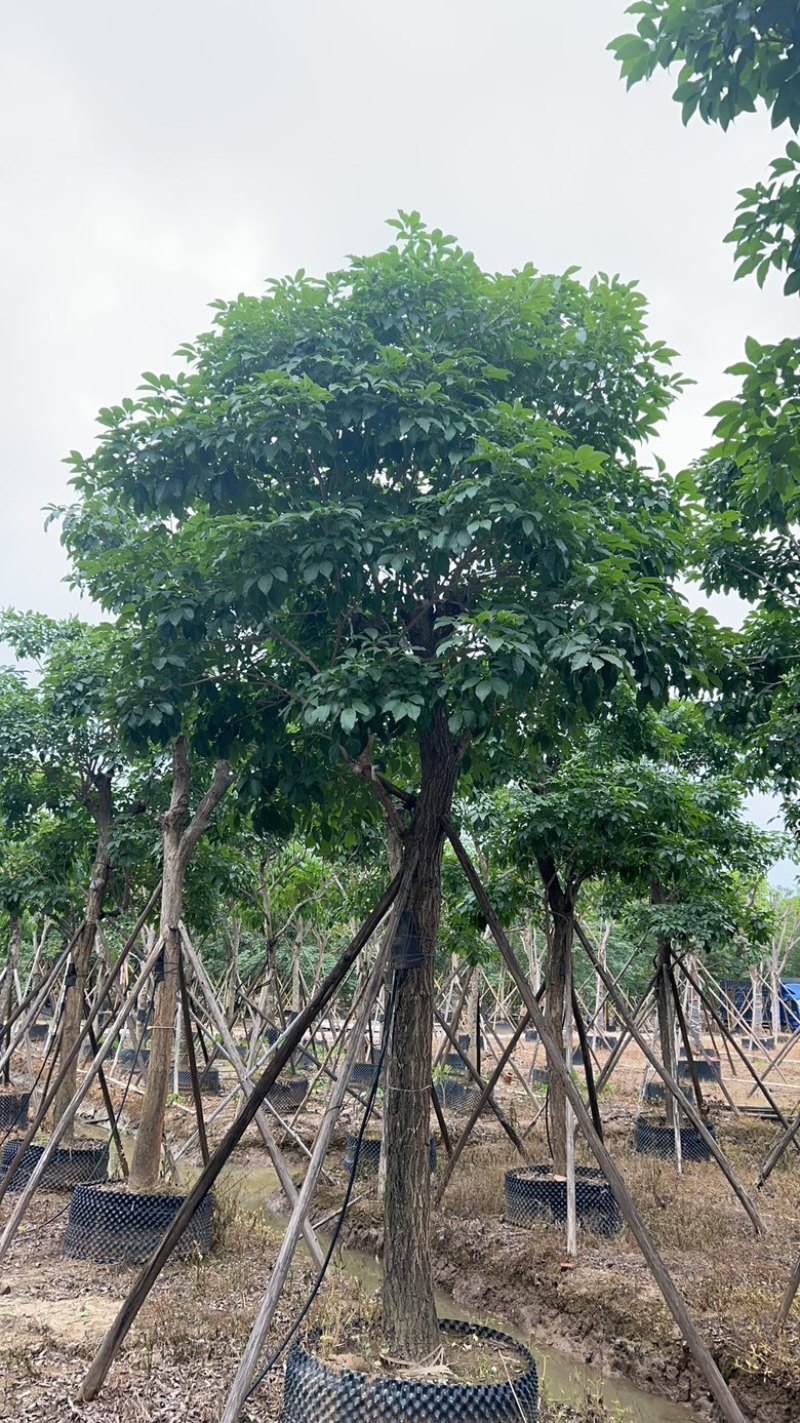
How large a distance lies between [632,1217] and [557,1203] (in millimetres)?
4225

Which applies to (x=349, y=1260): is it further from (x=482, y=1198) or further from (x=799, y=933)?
(x=799, y=933)

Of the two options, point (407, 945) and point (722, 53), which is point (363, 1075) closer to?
point (407, 945)

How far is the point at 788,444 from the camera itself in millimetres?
3979

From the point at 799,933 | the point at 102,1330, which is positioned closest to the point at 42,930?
the point at 102,1330

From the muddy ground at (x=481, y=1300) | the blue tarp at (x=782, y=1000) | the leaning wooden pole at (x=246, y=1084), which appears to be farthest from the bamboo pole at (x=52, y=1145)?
the blue tarp at (x=782, y=1000)

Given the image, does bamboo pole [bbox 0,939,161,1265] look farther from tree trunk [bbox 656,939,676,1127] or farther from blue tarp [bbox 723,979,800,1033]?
blue tarp [bbox 723,979,800,1033]

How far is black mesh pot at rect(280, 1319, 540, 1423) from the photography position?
4230 millimetres

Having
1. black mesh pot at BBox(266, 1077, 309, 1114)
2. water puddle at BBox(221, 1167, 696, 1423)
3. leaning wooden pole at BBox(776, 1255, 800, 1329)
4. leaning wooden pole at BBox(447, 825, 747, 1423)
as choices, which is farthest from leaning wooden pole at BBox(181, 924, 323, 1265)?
black mesh pot at BBox(266, 1077, 309, 1114)

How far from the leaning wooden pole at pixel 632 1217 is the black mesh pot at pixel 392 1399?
0.83 meters

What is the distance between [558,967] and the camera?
9.88 m

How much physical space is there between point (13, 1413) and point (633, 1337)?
4.15m

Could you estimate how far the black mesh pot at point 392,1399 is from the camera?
13.9 feet

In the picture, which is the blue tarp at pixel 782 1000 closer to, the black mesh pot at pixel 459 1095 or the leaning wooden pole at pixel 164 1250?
the black mesh pot at pixel 459 1095

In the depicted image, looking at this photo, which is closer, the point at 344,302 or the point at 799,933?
the point at 344,302
